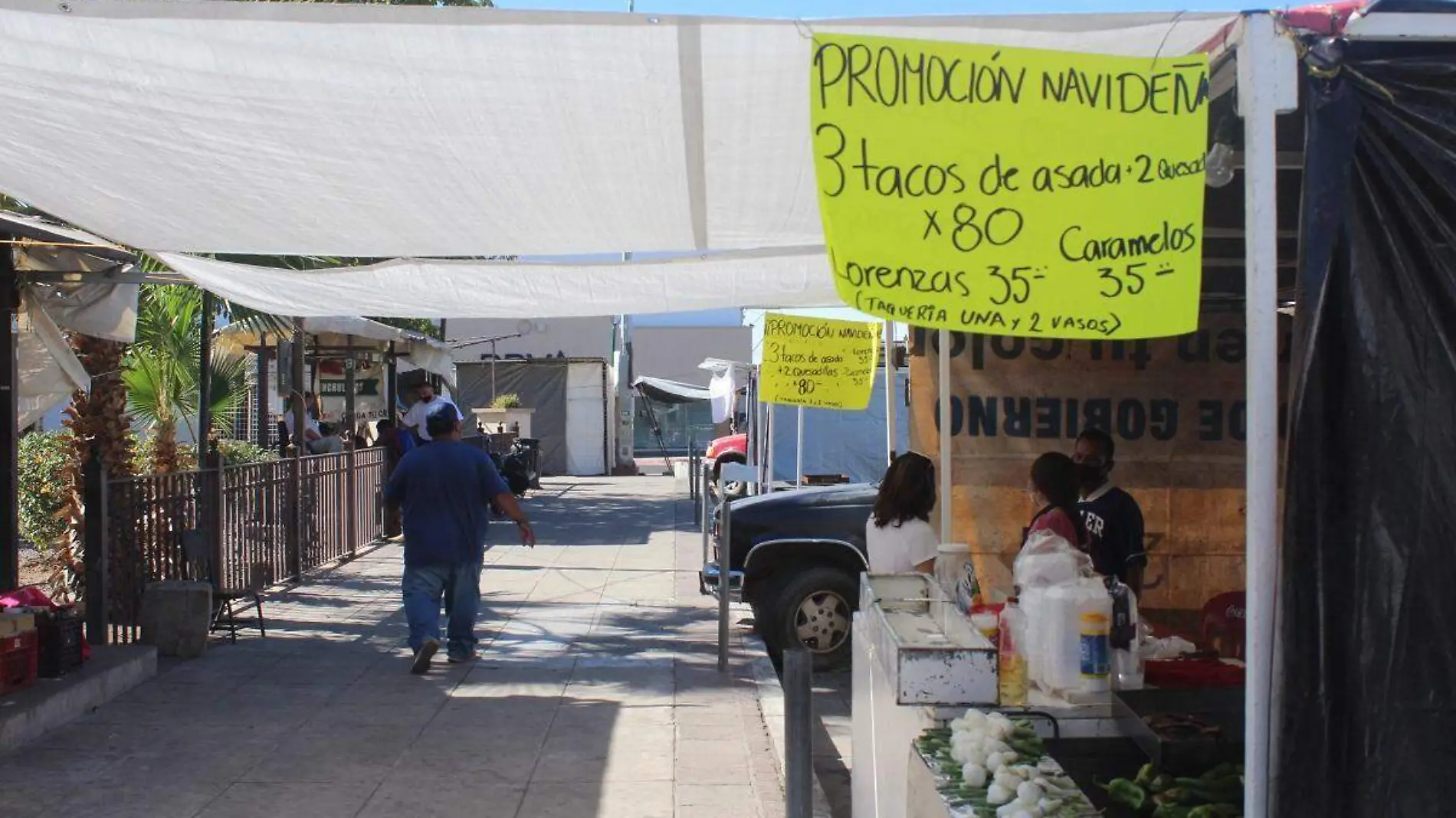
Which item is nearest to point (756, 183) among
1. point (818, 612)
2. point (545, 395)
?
point (818, 612)

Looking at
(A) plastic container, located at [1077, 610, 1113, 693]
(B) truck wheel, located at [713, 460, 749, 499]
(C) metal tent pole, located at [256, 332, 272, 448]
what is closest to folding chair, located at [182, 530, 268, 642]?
(C) metal tent pole, located at [256, 332, 272, 448]

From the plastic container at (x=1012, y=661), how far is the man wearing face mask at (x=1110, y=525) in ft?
7.30

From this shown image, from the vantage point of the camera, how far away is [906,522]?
6.59 m

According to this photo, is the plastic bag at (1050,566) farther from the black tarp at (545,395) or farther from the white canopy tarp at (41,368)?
the black tarp at (545,395)

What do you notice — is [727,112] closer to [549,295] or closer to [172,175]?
[172,175]

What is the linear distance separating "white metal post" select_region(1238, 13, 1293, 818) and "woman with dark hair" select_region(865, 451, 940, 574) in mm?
3592

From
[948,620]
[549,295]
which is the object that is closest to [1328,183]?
[948,620]

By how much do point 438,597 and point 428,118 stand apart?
186 inches

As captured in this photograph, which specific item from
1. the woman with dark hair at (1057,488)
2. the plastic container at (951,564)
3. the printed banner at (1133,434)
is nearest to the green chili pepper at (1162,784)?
the plastic container at (951,564)

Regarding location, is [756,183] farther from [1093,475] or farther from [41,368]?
[41,368]

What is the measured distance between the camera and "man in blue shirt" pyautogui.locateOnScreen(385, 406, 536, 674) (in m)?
8.78

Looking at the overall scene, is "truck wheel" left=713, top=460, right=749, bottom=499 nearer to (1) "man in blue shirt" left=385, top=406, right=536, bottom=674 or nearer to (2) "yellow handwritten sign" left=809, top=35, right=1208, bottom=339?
(1) "man in blue shirt" left=385, top=406, right=536, bottom=674

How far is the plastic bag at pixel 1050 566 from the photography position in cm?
397

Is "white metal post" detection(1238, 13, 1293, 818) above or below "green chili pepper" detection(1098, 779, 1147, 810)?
above
